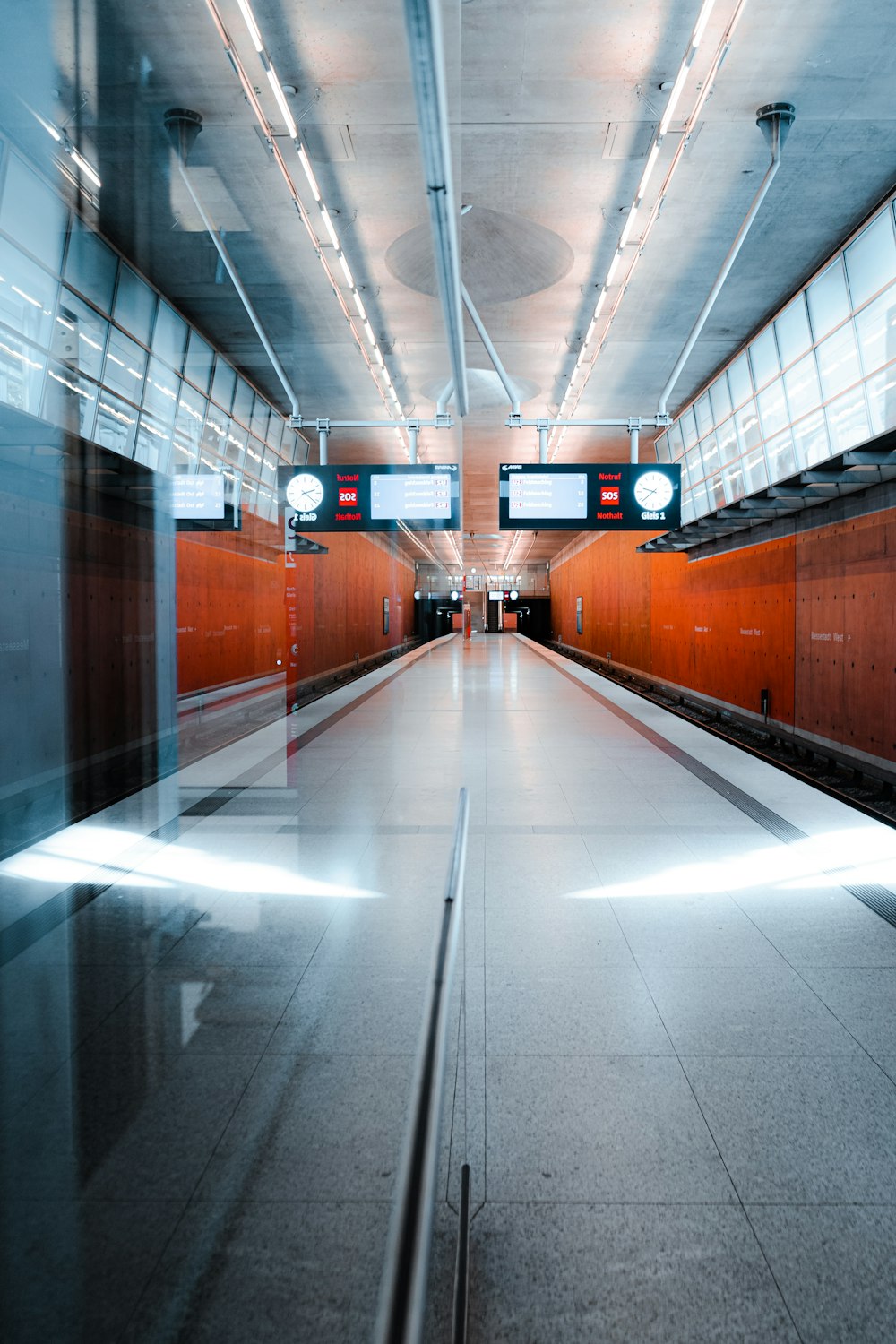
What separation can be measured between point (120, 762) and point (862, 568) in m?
9.59

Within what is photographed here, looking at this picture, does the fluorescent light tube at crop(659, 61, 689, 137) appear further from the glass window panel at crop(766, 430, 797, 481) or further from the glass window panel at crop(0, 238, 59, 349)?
the glass window panel at crop(0, 238, 59, 349)

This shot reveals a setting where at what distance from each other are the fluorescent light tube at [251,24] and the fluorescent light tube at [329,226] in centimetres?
251

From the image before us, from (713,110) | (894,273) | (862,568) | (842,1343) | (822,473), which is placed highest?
(713,110)

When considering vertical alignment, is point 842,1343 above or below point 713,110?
below

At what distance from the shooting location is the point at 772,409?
41.7 ft

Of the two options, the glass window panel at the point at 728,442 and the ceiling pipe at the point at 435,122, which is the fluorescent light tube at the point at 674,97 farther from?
the glass window panel at the point at 728,442

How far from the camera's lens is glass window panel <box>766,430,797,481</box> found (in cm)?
1234

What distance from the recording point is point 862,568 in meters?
9.59

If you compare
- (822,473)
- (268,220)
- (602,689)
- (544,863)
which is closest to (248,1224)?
(544,863)

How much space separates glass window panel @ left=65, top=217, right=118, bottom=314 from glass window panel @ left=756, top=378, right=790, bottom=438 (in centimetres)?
969

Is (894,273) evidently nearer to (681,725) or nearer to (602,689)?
(681,725)

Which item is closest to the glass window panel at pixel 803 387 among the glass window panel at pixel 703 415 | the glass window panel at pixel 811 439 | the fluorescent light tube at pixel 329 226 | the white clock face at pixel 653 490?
the glass window panel at pixel 811 439

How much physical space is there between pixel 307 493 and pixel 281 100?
21.0 feet

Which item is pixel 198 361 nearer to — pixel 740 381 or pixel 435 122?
pixel 740 381
